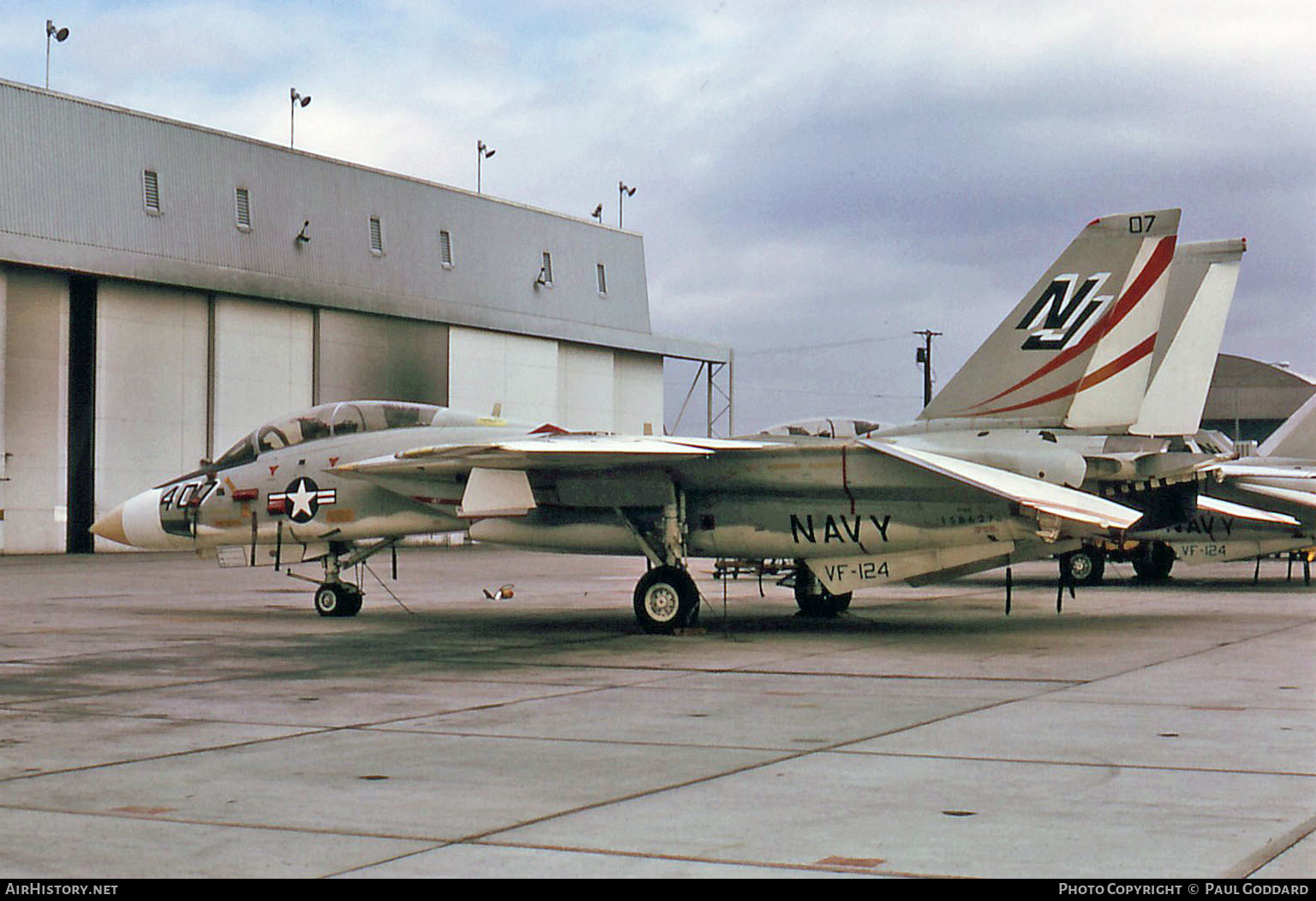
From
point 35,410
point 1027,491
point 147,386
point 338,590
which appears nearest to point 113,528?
point 338,590

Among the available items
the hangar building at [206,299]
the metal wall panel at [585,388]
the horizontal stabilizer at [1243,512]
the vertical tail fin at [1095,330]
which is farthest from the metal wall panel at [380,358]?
the vertical tail fin at [1095,330]

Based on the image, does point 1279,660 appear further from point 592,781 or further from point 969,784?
point 592,781

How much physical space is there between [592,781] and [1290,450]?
24311 millimetres

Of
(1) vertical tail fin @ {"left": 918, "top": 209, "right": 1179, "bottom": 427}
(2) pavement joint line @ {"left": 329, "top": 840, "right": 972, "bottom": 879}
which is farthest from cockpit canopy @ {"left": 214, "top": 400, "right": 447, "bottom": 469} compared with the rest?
(2) pavement joint line @ {"left": 329, "top": 840, "right": 972, "bottom": 879}

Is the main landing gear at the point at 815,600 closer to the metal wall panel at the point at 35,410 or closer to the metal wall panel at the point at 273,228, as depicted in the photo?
→ the metal wall panel at the point at 35,410

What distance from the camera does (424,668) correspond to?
39.6 ft

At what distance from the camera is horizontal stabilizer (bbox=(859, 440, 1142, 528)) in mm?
13016

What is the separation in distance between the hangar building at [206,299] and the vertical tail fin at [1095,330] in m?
27.5

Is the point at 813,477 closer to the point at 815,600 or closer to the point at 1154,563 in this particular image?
the point at 815,600

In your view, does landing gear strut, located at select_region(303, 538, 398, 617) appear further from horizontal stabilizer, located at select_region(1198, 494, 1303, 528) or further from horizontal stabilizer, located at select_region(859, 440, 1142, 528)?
horizontal stabilizer, located at select_region(1198, 494, 1303, 528)

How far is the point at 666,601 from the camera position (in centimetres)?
1529

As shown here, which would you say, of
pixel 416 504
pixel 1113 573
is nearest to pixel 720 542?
pixel 416 504

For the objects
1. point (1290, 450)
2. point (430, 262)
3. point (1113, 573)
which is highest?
point (430, 262)

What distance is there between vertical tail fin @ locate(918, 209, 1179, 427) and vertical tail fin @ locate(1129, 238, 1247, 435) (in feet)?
10.6
